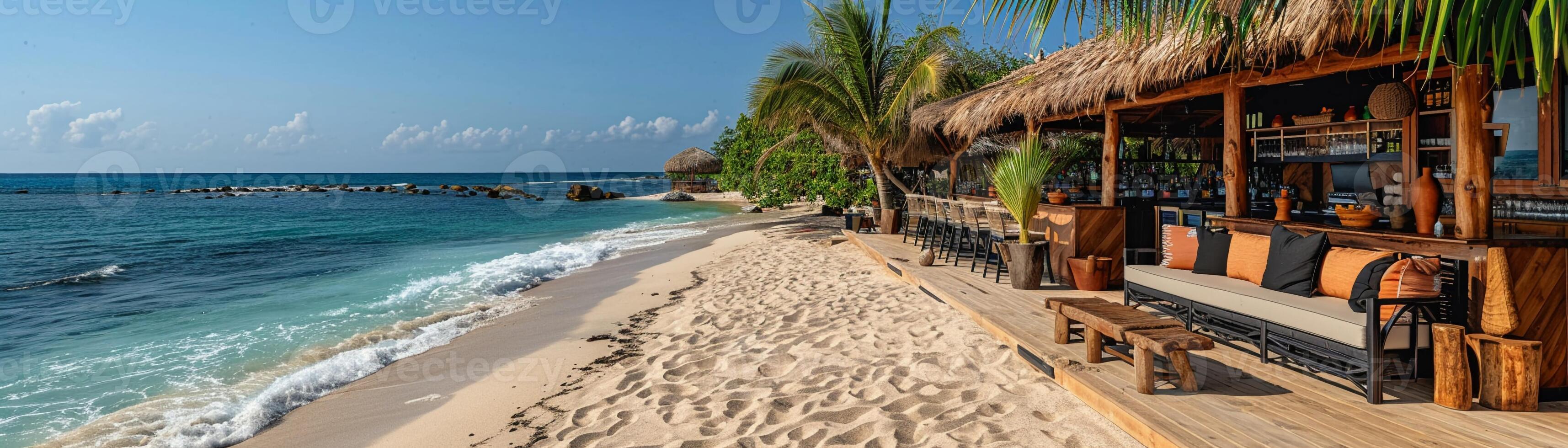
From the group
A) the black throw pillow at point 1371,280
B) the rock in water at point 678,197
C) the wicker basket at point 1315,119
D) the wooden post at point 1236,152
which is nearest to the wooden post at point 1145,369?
the black throw pillow at point 1371,280

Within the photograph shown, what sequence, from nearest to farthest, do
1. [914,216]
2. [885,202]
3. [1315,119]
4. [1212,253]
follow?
[1212,253] → [1315,119] → [914,216] → [885,202]

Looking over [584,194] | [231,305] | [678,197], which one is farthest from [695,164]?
[231,305]

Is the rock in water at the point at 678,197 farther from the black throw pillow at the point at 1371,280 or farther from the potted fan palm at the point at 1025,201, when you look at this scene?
the black throw pillow at the point at 1371,280

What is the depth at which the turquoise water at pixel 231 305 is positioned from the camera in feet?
15.4

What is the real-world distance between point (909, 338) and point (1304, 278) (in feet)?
6.97

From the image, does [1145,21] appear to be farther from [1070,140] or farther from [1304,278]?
[1070,140]

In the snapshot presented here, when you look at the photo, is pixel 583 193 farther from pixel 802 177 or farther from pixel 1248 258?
pixel 1248 258

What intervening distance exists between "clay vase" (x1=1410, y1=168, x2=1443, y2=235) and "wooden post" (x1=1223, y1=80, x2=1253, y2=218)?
1.39 m

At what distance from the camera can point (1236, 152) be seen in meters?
4.86

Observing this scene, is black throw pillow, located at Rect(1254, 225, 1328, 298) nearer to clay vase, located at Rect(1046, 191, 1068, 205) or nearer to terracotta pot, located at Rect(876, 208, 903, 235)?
clay vase, located at Rect(1046, 191, 1068, 205)

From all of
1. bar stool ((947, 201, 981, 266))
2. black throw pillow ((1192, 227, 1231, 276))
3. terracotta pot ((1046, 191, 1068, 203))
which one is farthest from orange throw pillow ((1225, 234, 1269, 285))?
bar stool ((947, 201, 981, 266))

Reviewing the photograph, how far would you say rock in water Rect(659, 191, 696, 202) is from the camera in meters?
37.2

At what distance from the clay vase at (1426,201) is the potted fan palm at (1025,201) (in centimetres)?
251

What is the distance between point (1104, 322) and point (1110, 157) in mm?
3315
